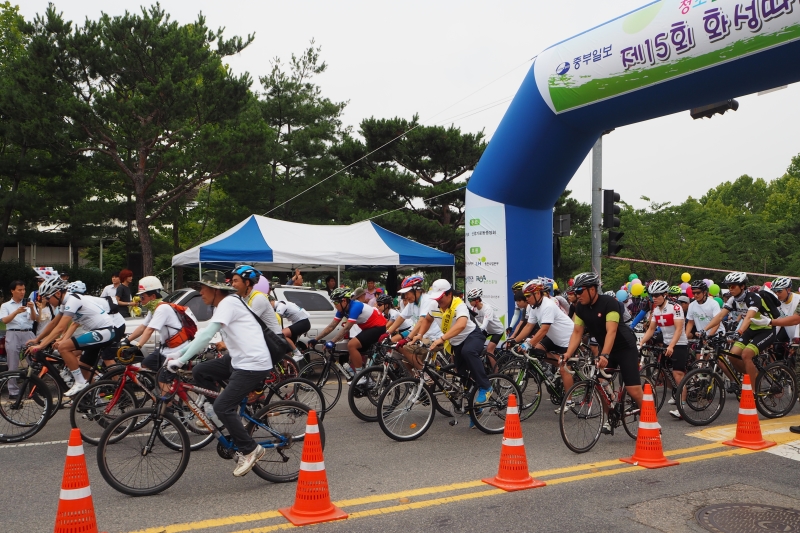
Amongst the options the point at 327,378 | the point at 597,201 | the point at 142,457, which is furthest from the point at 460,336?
the point at 597,201

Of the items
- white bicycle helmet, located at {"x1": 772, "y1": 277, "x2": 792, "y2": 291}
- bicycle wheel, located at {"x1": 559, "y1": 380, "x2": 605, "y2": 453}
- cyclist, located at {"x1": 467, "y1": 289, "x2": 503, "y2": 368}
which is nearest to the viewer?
bicycle wheel, located at {"x1": 559, "y1": 380, "x2": 605, "y2": 453}

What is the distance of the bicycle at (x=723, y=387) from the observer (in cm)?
864

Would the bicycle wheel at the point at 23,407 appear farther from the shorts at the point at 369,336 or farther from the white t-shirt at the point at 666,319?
the white t-shirt at the point at 666,319

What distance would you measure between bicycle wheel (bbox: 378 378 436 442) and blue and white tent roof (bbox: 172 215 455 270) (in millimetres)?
9045

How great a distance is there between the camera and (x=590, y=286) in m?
7.41

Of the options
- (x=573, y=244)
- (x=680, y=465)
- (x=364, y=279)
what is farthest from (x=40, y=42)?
(x=573, y=244)

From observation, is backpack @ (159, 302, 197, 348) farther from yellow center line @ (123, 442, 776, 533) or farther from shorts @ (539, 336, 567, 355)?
shorts @ (539, 336, 567, 355)

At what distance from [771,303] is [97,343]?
28.7ft

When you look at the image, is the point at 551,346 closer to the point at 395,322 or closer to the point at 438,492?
the point at 395,322

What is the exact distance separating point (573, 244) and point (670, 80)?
102 feet

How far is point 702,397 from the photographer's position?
8695 mm

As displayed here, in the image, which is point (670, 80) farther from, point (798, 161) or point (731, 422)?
point (798, 161)

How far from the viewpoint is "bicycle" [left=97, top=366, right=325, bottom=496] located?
5625mm

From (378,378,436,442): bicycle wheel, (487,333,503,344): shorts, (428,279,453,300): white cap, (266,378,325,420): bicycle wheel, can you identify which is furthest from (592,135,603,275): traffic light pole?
(266,378,325,420): bicycle wheel
